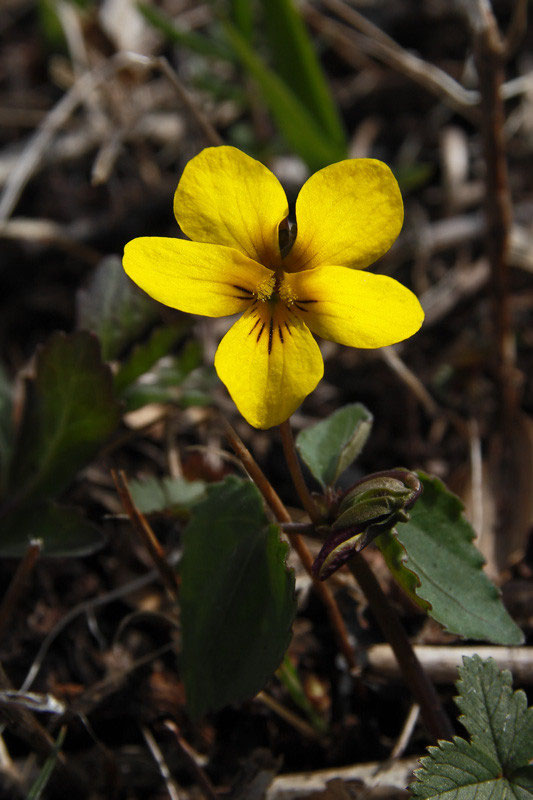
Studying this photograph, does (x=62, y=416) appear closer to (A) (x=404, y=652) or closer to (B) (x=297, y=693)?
(B) (x=297, y=693)

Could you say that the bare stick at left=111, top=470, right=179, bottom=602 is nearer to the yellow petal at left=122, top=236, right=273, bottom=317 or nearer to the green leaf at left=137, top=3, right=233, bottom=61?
the yellow petal at left=122, top=236, right=273, bottom=317

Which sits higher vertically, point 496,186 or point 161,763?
point 496,186

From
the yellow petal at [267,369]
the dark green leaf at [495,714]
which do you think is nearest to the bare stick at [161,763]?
the dark green leaf at [495,714]

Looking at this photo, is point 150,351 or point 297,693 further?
point 150,351

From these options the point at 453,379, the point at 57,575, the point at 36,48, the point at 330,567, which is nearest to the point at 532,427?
the point at 453,379

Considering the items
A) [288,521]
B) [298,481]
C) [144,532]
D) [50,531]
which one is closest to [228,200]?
[298,481]

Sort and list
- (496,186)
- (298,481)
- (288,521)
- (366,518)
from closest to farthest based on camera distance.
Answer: (366,518) → (298,481) → (288,521) → (496,186)

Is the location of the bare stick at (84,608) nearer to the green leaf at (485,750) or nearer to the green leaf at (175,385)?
the green leaf at (175,385)
